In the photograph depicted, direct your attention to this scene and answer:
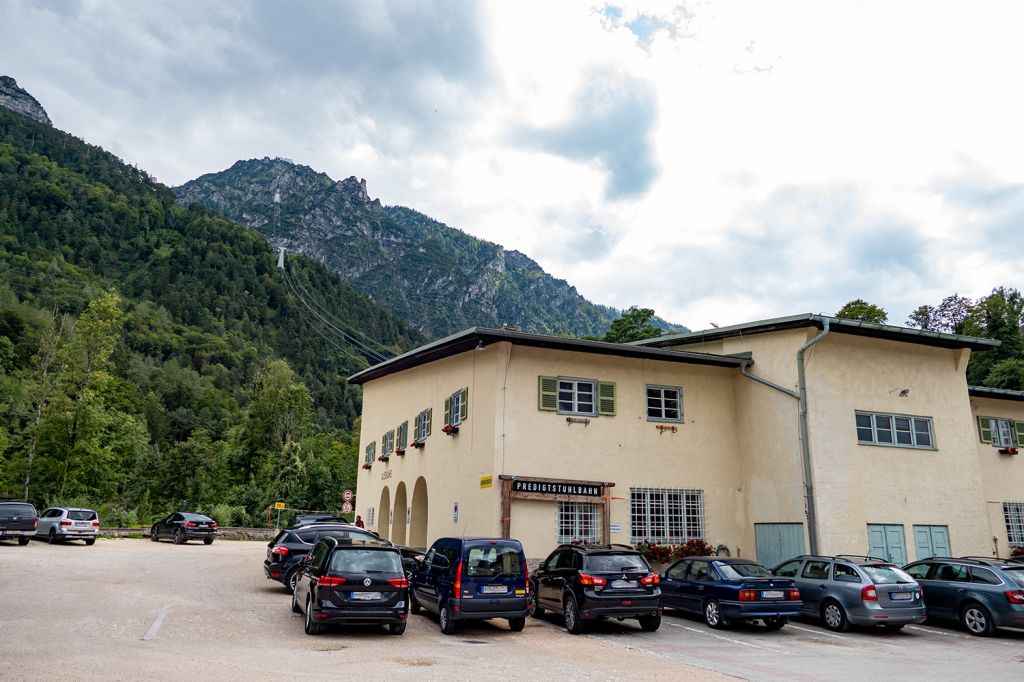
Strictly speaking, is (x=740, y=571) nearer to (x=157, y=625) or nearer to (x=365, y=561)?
(x=365, y=561)

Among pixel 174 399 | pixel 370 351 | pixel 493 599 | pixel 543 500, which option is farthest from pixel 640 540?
pixel 370 351

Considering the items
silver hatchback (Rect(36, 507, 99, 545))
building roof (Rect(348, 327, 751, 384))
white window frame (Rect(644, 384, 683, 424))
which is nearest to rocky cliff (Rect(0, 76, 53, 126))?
silver hatchback (Rect(36, 507, 99, 545))

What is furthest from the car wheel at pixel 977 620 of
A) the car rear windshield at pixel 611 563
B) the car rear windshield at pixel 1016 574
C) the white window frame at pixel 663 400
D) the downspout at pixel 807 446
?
the white window frame at pixel 663 400

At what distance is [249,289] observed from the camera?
133 metres

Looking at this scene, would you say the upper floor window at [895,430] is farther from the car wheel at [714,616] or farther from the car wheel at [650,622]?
the car wheel at [650,622]

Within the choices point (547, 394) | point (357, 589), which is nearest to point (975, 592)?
point (547, 394)

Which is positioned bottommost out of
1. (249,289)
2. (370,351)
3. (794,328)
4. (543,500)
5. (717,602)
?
(717,602)

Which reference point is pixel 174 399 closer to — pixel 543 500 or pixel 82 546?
pixel 82 546

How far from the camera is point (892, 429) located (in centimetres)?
2198

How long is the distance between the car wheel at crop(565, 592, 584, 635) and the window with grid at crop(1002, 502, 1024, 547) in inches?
724

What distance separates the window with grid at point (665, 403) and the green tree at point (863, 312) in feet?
70.5

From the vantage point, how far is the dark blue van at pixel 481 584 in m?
13.1

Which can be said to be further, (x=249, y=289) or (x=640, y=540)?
(x=249, y=289)

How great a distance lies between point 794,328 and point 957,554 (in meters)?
7.90
